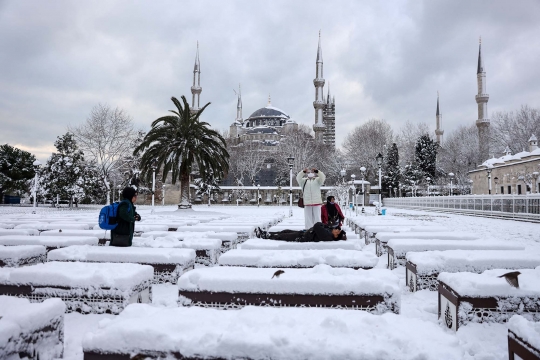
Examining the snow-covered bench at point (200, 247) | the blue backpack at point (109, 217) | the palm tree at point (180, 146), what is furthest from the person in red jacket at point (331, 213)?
the palm tree at point (180, 146)

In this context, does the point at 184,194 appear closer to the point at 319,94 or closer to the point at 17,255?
the point at 17,255

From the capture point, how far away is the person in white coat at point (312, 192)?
25.0 ft

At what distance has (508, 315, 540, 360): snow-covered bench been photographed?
1.74m

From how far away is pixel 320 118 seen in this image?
207 feet

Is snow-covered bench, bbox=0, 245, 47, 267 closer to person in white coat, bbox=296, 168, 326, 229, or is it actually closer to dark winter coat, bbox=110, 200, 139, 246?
dark winter coat, bbox=110, 200, 139, 246

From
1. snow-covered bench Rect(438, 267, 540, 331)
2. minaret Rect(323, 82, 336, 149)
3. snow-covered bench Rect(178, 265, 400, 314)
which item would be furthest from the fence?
minaret Rect(323, 82, 336, 149)

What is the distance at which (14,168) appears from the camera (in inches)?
1431

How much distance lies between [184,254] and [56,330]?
88.6 inches

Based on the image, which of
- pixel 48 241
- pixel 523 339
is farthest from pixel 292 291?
pixel 48 241

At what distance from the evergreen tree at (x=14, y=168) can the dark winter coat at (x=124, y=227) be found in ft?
129

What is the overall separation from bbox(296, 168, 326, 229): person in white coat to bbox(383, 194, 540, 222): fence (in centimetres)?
1264

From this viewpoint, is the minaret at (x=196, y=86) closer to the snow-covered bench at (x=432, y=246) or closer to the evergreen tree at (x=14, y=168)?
the evergreen tree at (x=14, y=168)

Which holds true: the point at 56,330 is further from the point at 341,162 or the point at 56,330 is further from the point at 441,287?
the point at 341,162

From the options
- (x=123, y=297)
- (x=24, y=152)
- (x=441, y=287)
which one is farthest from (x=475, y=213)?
(x=24, y=152)
